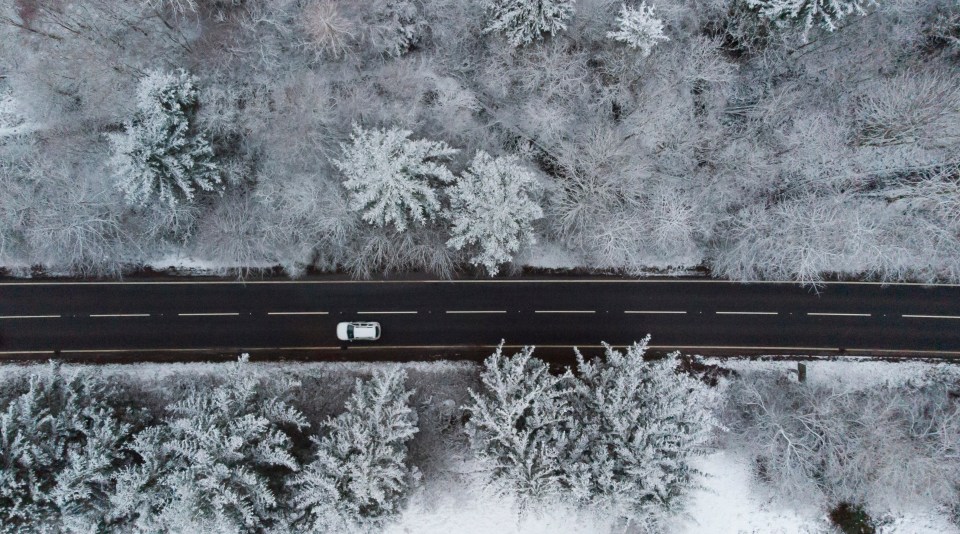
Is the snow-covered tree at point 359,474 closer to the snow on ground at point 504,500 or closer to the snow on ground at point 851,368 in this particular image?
the snow on ground at point 504,500

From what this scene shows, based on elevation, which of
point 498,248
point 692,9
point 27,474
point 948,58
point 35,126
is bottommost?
point 27,474

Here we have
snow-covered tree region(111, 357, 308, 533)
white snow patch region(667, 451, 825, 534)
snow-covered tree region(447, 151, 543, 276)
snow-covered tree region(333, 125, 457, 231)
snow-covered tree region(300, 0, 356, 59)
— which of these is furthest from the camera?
white snow patch region(667, 451, 825, 534)

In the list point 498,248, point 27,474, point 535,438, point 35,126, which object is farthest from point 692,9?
point 27,474

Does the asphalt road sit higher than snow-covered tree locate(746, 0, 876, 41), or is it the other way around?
snow-covered tree locate(746, 0, 876, 41)

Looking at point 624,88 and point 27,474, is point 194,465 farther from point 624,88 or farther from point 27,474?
point 624,88

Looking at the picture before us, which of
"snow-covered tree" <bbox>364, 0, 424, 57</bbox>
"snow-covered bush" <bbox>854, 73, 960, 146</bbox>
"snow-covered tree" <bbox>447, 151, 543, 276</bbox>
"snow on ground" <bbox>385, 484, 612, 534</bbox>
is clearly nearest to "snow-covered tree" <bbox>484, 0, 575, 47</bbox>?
"snow-covered tree" <bbox>364, 0, 424, 57</bbox>

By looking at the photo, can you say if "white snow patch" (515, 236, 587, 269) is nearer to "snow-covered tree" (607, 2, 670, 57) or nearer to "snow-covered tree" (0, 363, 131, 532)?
"snow-covered tree" (607, 2, 670, 57)

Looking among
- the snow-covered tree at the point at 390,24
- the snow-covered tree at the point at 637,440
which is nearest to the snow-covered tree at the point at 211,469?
the snow-covered tree at the point at 637,440

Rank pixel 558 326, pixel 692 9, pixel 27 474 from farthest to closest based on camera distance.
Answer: pixel 558 326 < pixel 692 9 < pixel 27 474
